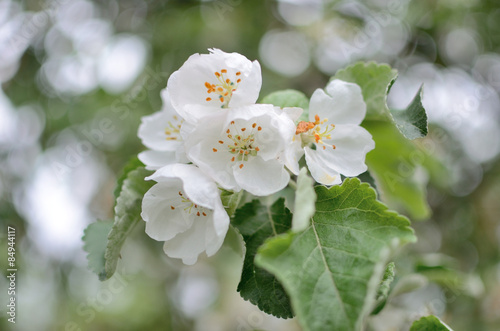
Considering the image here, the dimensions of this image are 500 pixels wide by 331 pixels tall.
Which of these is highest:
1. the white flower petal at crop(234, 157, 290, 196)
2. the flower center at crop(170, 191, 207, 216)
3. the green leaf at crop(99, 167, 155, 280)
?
the white flower petal at crop(234, 157, 290, 196)

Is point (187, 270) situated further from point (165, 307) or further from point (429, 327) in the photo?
point (429, 327)

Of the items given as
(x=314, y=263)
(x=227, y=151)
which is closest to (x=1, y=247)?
(x=227, y=151)

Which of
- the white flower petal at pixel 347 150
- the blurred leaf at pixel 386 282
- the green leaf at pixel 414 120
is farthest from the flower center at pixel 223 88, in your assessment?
the blurred leaf at pixel 386 282

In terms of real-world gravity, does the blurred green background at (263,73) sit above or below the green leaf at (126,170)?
below

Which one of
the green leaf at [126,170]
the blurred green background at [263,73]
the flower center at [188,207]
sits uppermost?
the flower center at [188,207]

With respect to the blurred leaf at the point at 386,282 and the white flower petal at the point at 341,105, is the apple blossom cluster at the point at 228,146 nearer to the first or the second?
the white flower petal at the point at 341,105

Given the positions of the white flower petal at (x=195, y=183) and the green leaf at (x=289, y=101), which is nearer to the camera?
the white flower petal at (x=195, y=183)

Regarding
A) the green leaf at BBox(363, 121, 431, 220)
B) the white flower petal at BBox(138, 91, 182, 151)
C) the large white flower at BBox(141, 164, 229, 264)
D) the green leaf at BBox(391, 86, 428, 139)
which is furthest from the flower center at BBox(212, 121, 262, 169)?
the green leaf at BBox(363, 121, 431, 220)

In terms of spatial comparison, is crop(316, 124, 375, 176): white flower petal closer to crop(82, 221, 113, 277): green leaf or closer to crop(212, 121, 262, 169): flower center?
crop(212, 121, 262, 169): flower center
